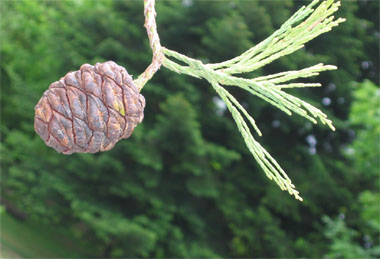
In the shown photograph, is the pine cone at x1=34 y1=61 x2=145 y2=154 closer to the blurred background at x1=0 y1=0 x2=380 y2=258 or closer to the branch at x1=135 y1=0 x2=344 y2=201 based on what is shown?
the branch at x1=135 y1=0 x2=344 y2=201

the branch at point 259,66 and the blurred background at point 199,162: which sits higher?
the blurred background at point 199,162

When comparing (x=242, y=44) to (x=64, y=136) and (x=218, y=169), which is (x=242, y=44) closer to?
(x=218, y=169)

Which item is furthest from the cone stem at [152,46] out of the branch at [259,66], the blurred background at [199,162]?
the blurred background at [199,162]

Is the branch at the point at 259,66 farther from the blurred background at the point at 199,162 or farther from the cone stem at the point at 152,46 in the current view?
the blurred background at the point at 199,162

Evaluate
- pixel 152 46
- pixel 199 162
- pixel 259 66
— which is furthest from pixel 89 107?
pixel 199 162

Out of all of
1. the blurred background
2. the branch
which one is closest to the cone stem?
the branch

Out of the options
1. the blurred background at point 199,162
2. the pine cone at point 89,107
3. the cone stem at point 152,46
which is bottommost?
the pine cone at point 89,107
